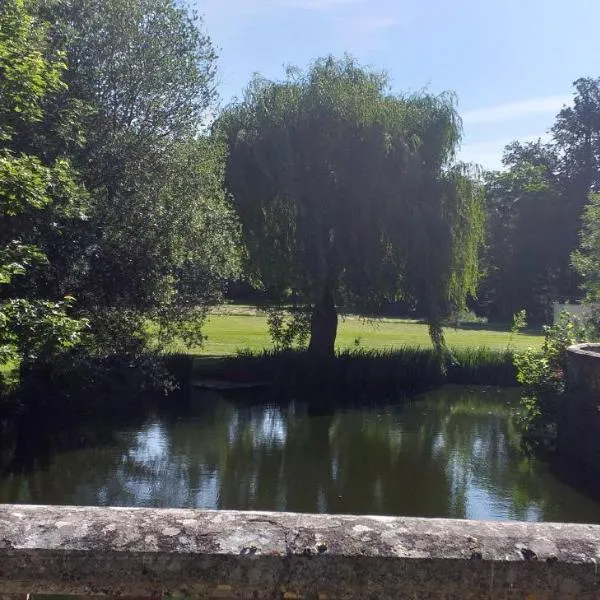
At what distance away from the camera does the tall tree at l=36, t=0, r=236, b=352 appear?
14.4m

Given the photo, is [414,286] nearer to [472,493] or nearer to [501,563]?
[472,493]

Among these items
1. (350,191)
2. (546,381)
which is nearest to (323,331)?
(350,191)

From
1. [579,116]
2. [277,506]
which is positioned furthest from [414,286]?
[579,116]

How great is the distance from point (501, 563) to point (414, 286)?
62.1ft

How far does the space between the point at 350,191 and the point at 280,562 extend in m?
18.6

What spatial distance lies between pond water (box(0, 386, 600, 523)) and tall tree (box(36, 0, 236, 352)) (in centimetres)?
254

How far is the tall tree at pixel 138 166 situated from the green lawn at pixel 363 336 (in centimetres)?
732

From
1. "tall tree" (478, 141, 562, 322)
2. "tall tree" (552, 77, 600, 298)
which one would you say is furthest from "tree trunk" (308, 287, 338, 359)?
"tall tree" (552, 77, 600, 298)

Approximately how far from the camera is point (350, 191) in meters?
20.0

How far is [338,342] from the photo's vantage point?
27.8 metres

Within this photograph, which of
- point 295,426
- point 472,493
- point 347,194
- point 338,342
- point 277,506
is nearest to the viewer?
point 277,506

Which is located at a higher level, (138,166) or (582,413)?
(138,166)

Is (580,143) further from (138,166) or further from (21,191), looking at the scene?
(21,191)

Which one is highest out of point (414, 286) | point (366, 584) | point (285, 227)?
point (285, 227)
